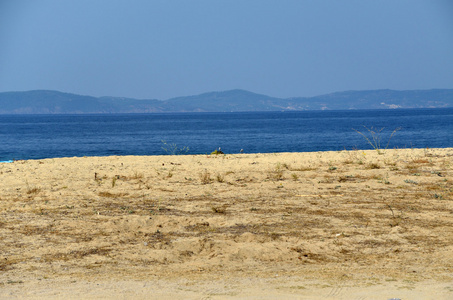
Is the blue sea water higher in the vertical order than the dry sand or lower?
lower

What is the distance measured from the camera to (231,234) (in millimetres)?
7359

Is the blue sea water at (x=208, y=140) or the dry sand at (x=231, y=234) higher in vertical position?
the dry sand at (x=231, y=234)

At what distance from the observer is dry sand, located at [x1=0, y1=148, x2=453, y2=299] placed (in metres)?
5.41

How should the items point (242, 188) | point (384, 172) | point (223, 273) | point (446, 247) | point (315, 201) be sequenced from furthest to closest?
point (384, 172), point (242, 188), point (315, 201), point (446, 247), point (223, 273)

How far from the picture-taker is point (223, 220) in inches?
318

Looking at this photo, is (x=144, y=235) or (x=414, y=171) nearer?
(x=144, y=235)

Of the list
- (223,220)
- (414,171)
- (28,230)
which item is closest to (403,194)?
(414,171)

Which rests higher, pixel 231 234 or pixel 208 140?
pixel 231 234

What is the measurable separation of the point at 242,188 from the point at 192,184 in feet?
4.39

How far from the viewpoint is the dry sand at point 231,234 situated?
541cm

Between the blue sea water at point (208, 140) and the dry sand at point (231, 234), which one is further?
the blue sea water at point (208, 140)

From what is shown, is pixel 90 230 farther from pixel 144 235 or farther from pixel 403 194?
pixel 403 194

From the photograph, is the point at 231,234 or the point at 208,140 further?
the point at 208,140

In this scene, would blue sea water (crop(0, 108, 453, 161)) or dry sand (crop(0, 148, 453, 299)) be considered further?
blue sea water (crop(0, 108, 453, 161))
